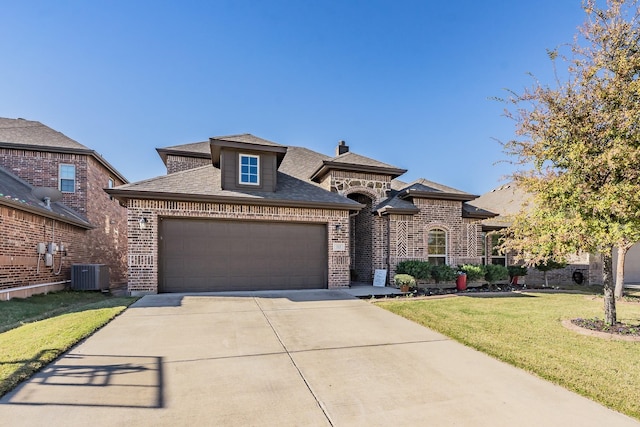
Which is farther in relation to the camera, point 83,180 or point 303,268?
point 83,180

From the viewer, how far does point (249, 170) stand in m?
11.2

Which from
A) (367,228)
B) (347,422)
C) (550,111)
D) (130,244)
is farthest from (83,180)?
(550,111)

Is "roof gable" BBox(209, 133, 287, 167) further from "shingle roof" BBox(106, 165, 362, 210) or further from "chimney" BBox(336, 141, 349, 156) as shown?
"chimney" BBox(336, 141, 349, 156)

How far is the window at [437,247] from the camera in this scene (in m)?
13.4

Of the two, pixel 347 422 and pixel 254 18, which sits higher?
pixel 254 18

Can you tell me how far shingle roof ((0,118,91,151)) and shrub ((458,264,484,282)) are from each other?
57.9ft

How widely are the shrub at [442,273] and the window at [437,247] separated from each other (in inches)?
53.2

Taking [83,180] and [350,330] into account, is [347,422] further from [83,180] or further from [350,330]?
[83,180]

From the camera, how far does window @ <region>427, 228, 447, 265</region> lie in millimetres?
13445

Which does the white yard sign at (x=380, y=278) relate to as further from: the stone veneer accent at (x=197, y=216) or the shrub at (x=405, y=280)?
the stone veneer accent at (x=197, y=216)

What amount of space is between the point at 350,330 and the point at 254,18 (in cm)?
1031

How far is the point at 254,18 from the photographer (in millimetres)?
10312

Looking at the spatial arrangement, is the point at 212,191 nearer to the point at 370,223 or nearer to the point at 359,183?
the point at 359,183

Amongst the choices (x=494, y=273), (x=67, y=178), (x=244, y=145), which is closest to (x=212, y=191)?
(x=244, y=145)
